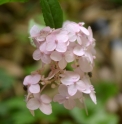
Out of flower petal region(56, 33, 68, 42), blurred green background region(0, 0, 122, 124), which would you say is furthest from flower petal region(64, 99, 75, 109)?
blurred green background region(0, 0, 122, 124)

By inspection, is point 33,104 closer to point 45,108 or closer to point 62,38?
point 45,108

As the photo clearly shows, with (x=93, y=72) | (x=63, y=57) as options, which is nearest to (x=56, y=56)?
(x=63, y=57)

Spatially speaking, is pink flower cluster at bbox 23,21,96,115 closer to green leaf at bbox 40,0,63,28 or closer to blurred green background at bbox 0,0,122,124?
green leaf at bbox 40,0,63,28

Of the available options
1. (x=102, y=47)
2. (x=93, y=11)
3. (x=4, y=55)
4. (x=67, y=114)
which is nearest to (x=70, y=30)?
(x=67, y=114)

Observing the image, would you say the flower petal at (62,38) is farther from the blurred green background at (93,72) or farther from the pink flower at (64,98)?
the blurred green background at (93,72)

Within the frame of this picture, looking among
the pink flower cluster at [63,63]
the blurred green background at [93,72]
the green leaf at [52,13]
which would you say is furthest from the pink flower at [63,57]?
the blurred green background at [93,72]

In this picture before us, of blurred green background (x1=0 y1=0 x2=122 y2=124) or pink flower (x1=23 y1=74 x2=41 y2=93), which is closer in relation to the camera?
pink flower (x1=23 y1=74 x2=41 y2=93)
